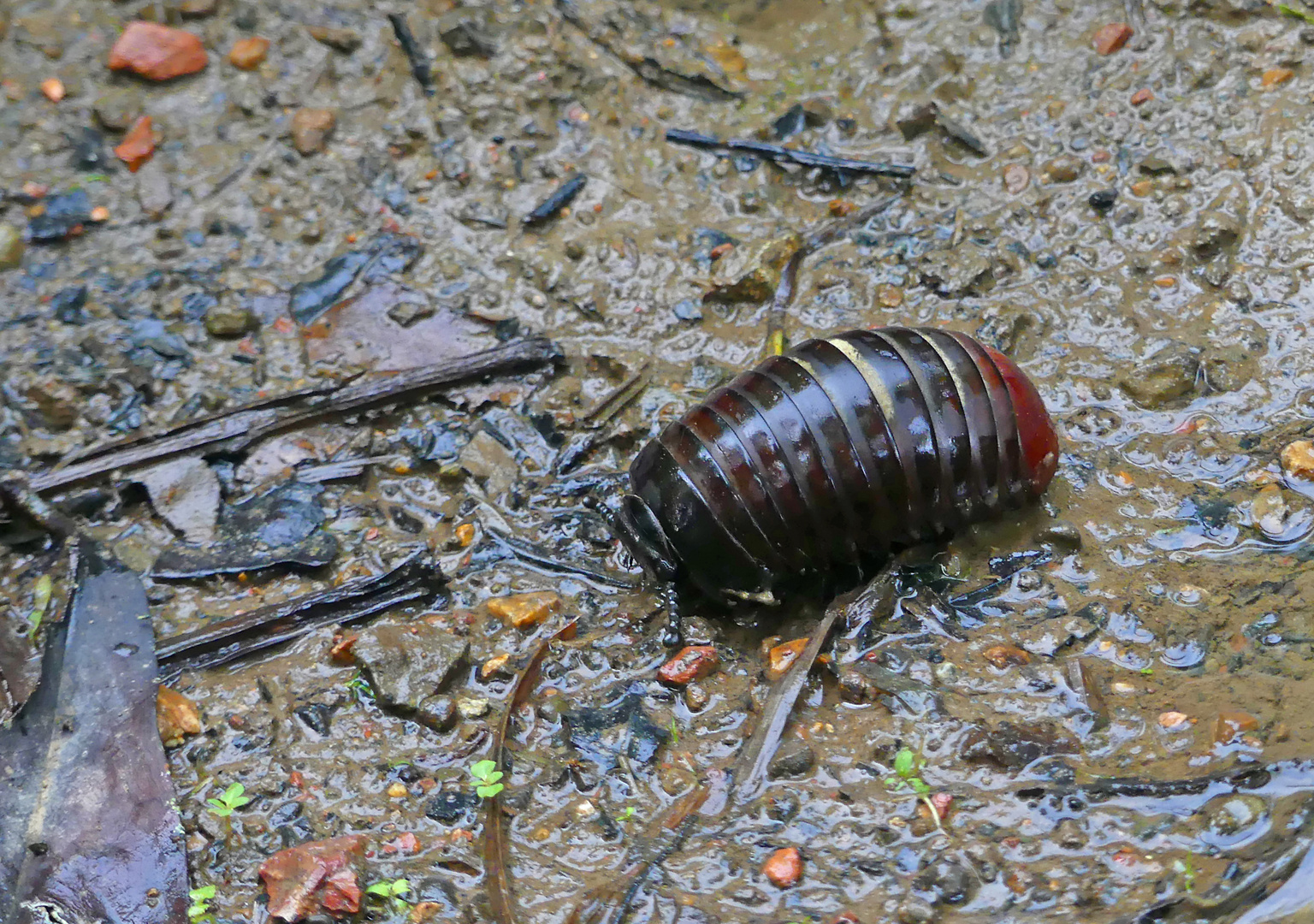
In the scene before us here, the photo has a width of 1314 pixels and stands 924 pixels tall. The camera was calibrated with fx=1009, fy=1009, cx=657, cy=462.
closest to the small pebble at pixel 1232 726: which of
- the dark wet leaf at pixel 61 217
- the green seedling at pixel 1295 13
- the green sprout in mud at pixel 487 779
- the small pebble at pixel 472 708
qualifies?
the green sprout in mud at pixel 487 779

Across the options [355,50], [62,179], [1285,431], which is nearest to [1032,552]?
[1285,431]

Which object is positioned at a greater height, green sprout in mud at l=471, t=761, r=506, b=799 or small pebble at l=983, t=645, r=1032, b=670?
small pebble at l=983, t=645, r=1032, b=670

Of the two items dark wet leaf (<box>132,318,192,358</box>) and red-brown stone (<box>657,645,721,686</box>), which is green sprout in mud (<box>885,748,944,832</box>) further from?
dark wet leaf (<box>132,318,192,358</box>)

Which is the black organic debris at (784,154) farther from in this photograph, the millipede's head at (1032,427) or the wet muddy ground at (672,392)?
the millipede's head at (1032,427)

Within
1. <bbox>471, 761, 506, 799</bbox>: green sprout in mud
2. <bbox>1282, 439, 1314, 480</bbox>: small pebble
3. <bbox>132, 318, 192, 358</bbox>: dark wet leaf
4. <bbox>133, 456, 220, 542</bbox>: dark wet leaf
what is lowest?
<bbox>133, 456, 220, 542</bbox>: dark wet leaf

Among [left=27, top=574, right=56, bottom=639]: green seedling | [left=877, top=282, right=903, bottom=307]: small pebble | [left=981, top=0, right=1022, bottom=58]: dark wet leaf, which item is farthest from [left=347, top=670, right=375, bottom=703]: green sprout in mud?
[left=981, top=0, right=1022, bottom=58]: dark wet leaf

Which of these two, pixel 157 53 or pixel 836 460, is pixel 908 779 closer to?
pixel 836 460
